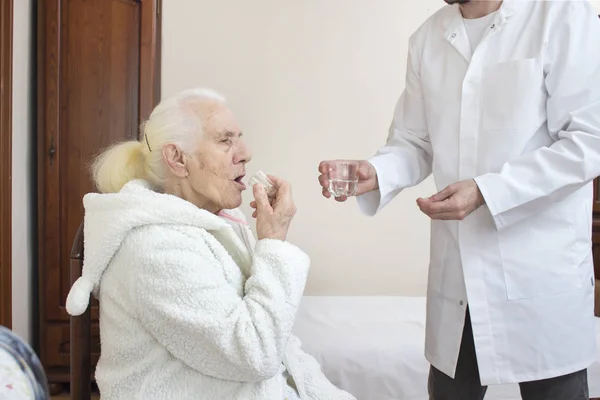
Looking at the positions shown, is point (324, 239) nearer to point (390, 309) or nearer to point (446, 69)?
point (390, 309)

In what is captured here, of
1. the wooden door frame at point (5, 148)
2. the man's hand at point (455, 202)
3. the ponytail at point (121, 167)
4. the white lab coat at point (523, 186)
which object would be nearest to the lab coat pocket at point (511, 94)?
the white lab coat at point (523, 186)

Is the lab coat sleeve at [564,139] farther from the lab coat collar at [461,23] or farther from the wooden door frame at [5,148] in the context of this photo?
the wooden door frame at [5,148]

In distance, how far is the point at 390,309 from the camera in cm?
254

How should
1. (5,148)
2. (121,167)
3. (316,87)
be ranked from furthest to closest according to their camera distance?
(316,87)
(5,148)
(121,167)

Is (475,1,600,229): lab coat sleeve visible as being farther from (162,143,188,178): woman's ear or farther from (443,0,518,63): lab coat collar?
(162,143,188,178): woman's ear

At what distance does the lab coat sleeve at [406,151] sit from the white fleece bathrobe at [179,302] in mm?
362

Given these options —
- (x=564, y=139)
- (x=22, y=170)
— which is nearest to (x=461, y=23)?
(x=564, y=139)

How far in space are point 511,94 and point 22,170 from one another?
215 centimetres

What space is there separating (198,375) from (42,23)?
2045mm

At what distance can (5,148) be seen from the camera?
2318mm

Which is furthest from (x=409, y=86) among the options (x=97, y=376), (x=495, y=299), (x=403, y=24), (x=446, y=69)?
(x=403, y=24)

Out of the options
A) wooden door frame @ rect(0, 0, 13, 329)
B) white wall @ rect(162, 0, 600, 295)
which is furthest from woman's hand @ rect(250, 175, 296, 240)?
white wall @ rect(162, 0, 600, 295)

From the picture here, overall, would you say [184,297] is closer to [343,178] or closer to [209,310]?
[209,310]

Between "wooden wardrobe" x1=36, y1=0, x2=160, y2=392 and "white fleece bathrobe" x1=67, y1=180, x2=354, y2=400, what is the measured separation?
1.53 m
